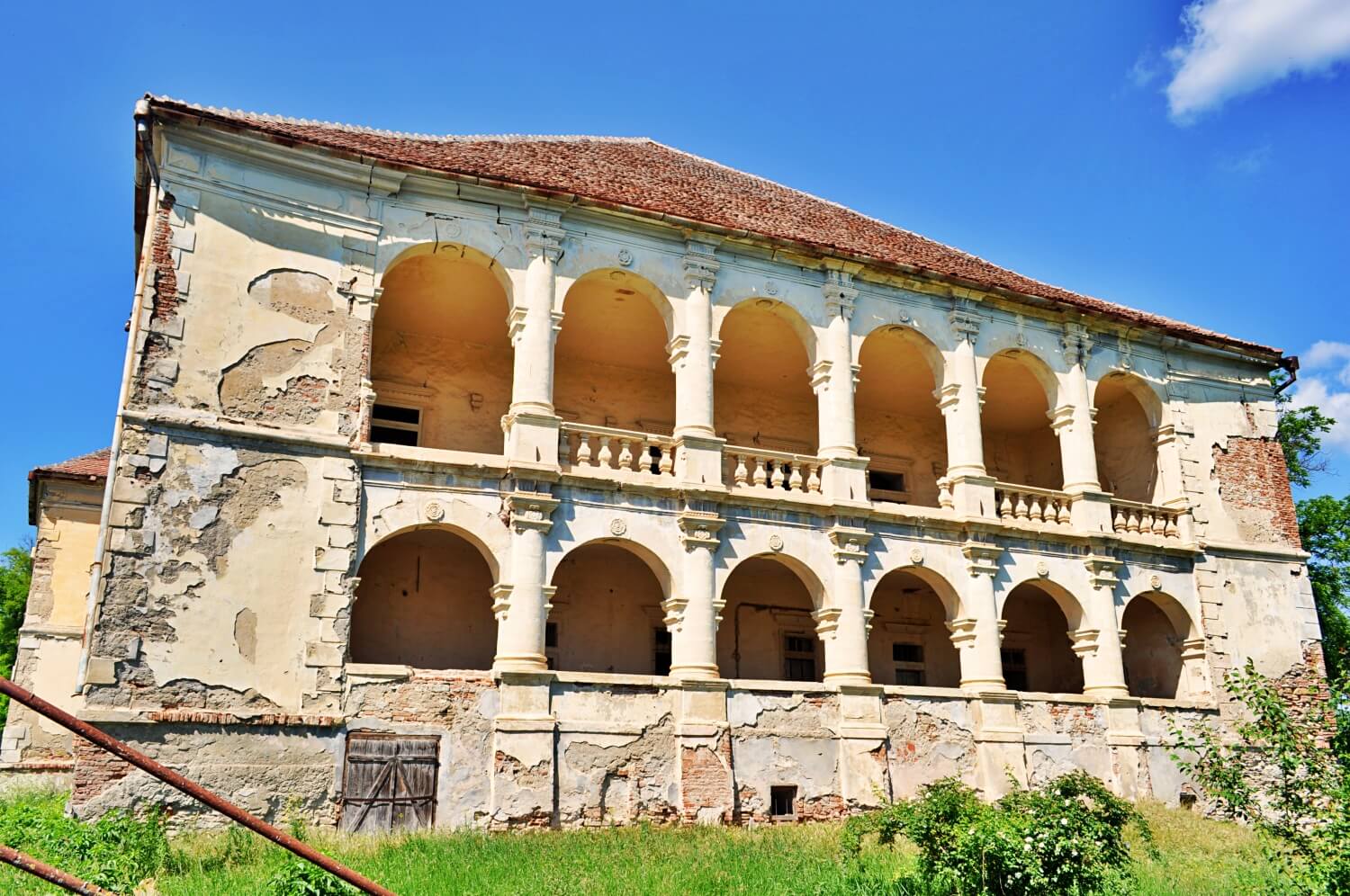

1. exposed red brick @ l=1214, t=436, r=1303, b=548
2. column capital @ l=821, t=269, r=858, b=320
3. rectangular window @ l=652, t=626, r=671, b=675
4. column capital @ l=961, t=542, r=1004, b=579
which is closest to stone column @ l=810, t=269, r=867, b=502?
column capital @ l=821, t=269, r=858, b=320

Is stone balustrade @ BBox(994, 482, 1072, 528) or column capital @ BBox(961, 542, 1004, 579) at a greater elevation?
stone balustrade @ BBox(994, 482, 1072, 528)

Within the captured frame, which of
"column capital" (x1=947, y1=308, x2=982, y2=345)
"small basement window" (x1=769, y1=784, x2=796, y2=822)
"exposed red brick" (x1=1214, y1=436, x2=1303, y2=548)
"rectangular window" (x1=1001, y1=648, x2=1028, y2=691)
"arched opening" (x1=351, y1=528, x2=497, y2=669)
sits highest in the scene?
"column capital" (x1=947, y1=308, x2=982, y2=345)

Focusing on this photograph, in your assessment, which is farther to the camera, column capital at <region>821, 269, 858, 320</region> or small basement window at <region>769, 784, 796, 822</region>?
column capital at <region>821, 269, 858, 320</region>

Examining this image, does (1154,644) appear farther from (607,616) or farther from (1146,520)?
(607,616)

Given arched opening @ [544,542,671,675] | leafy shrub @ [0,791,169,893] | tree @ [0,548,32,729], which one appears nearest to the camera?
leafy shrub @ [0,791,169,893]

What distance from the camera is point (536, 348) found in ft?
48.1

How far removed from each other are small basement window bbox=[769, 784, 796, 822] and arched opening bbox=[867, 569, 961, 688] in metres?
4.80

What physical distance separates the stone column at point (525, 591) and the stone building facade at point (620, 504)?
0.04 m

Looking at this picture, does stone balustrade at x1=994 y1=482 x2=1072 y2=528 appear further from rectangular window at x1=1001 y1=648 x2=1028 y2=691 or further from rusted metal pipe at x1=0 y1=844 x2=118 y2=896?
rusted metal pipe at x1=0 y1=844 x2=118 y2=896

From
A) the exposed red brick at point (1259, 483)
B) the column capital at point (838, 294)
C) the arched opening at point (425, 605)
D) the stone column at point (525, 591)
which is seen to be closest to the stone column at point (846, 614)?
the column capital at point (838, 294)

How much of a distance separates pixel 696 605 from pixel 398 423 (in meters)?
5.60

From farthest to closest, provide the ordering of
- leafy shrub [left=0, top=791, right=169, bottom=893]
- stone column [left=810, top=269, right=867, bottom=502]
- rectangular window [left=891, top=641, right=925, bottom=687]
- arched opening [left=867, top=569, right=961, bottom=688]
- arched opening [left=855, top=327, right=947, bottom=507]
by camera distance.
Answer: arched opening [left=855, top=327, right=947, bottom=507]
rectangular window [left=891, top=641, right=925, bottom=687]
arched opening [left=867, top=569, right=961, bottom=688]
stone column [left=810, top=269, right=867, bottom=502]
leafy shrub [left=0, top=791, right=169, bottom=893]

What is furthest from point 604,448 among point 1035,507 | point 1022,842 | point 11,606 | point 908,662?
point 11,606

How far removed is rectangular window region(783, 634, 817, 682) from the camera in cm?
1800
